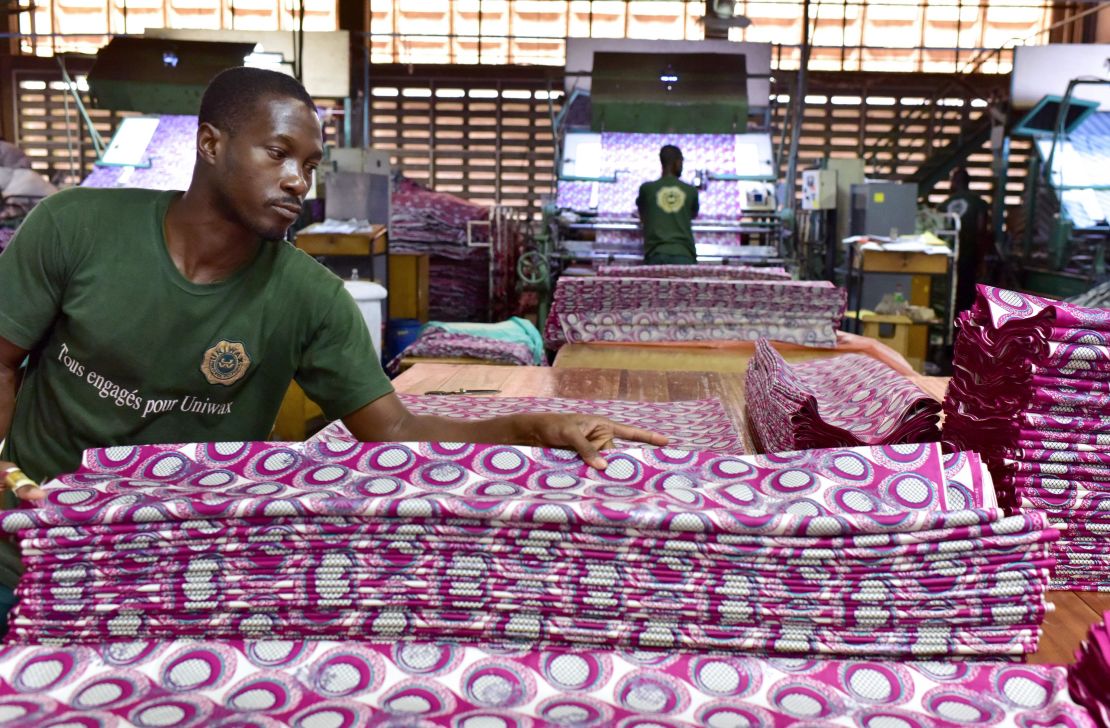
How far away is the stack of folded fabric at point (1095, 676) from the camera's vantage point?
85 cm

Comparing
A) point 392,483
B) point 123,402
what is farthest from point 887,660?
point 123,402

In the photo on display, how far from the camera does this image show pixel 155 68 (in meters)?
8.54

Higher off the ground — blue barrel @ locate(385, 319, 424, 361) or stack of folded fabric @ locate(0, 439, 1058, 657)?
stack of folded fabric @ locate(0, 439, 1058, 657)

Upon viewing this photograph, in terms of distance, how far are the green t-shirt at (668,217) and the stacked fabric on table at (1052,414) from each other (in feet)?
19.1

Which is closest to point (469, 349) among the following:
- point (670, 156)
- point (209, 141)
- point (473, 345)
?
point (473, 345)

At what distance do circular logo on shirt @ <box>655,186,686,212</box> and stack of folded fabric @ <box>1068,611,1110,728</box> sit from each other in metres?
6.52

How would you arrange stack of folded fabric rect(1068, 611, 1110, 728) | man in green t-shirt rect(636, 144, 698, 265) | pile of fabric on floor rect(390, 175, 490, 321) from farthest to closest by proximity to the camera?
pile of fabric on floor rect(390, 175, 490, 321), man in green t-shirt rect(636, 144, 698, 265), stack of folded fabric rect(1068, 611, 1110, 728)

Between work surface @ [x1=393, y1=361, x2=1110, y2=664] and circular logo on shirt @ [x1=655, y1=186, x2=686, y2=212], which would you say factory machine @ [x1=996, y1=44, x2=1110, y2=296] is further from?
work surface @ [x1=393, y1=361, x2=1110, y2=664]

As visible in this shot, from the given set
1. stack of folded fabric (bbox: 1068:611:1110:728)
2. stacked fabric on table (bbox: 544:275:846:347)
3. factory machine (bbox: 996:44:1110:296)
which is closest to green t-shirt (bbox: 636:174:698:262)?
stacked fabric on table (bbox: 544:275:846:347)

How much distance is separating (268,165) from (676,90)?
22.8 ft

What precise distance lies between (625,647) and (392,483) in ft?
0.94

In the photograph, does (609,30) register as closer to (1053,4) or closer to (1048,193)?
(1053,4)

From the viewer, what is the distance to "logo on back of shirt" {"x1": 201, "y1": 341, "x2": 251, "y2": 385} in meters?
1.70

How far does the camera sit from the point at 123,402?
67.5 inches
